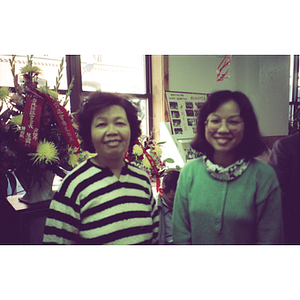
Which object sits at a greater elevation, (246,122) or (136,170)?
(246,122)

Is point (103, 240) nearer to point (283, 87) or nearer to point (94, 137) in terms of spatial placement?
point (94, 137)

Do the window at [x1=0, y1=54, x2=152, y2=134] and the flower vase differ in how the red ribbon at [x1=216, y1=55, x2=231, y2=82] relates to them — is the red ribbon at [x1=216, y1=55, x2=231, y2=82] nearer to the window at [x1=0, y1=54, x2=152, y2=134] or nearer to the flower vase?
the window at [x1=0, y1=54, x2=152, y2=134]

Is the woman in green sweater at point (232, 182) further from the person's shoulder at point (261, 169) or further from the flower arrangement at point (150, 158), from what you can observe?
the flower arrangement at point (150, 158)

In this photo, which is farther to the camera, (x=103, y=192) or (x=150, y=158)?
(x=150, y=158)

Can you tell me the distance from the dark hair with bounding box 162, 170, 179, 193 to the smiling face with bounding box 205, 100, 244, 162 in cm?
15

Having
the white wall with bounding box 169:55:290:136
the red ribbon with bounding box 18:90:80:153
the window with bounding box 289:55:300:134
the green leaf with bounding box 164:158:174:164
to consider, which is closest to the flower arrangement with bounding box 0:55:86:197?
the red ribbon with bounding box 18:90:80:153

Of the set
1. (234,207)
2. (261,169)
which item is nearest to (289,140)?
(261,169)

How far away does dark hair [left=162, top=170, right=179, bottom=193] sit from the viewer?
784 millimetres

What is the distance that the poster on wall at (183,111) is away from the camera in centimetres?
75

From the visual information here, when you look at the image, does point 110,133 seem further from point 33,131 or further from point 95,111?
point 33,131

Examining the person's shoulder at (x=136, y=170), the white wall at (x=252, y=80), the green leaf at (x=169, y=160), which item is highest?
the white wall at (x=252, y=80)

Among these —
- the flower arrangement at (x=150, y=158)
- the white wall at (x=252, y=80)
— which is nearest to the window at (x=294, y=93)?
the white wall at (x=252, y=80)

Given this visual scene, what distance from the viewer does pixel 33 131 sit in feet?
2.65

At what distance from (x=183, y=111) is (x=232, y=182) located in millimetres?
274
